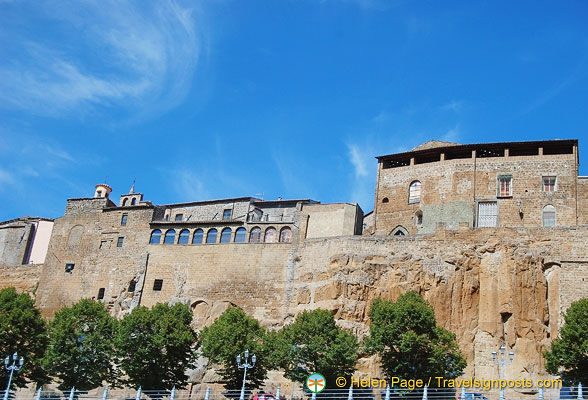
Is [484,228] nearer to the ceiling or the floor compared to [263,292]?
nearer to the ceiling

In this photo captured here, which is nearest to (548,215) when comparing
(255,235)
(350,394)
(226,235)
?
(255,235)

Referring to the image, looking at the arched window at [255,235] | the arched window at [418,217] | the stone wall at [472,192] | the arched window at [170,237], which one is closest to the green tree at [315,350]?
the arched window at [255,235]

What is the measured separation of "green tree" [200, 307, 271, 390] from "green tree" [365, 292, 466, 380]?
22.7 ft

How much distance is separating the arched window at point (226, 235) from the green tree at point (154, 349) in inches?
541

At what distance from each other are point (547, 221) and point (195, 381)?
93.2 feet

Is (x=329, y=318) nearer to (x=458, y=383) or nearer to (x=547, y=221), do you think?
(x=458, y=383)

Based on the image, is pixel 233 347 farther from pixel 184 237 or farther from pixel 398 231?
pixel 398 231

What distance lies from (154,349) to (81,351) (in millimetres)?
4735

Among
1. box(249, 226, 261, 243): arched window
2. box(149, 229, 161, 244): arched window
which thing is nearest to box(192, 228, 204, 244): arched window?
box(149, 229, 161, 244): arched window

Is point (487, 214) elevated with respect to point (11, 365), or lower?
elevated

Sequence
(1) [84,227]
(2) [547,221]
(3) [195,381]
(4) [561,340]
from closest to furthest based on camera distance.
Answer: (4) [561,340] → (3) [195,381] → (2) [547,221] → (1) [84,227]

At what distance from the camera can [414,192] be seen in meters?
62.4

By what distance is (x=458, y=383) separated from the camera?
4769 centimetres

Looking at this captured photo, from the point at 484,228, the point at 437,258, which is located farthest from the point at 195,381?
the point at 484,228
